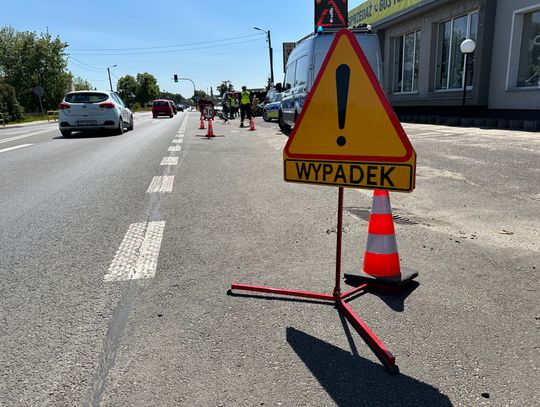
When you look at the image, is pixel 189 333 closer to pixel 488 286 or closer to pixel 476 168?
pixel 488 286

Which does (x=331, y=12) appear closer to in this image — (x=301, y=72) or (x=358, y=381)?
(x=301, y=72)

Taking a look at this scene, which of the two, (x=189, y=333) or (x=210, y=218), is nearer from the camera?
(x=189, y=333)

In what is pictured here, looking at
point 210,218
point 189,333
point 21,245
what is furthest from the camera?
point 210,218

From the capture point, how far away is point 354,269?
3307mm

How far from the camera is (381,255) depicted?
10.4 ft

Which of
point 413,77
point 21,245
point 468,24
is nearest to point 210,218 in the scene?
point 21,245

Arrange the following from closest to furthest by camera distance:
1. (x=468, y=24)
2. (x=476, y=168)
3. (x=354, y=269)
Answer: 1. (x=354, y=269)
2. (x=476, y=168)
3. (x=468, y=24)

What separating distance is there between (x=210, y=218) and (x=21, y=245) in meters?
1.86

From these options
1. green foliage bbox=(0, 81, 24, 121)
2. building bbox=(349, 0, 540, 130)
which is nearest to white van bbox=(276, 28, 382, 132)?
building bbox=(349, 0, 540, 130)

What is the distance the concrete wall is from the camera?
595 inches

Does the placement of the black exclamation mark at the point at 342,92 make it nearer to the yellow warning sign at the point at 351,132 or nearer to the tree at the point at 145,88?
the yellow warning sign at the point at 351,132

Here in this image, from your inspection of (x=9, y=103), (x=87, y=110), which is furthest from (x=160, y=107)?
(x=87, y=110)

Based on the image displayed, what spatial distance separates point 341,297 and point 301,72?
1061 cm

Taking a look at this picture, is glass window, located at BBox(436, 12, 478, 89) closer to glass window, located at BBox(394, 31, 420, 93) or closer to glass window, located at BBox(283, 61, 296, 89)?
glass window, located at BBox(394, 31, 420, 93)
